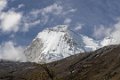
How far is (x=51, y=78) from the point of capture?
48531 mm

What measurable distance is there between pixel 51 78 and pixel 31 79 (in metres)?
2.87

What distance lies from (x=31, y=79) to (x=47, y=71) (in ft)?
7.93

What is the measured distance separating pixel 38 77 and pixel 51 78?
177 centimetres

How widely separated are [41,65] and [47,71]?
1.65 m

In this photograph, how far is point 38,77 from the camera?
160 ft

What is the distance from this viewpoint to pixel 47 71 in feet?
163

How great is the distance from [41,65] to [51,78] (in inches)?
122

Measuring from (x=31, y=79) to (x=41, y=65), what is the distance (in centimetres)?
262

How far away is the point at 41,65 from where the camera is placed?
50781 millimetres
